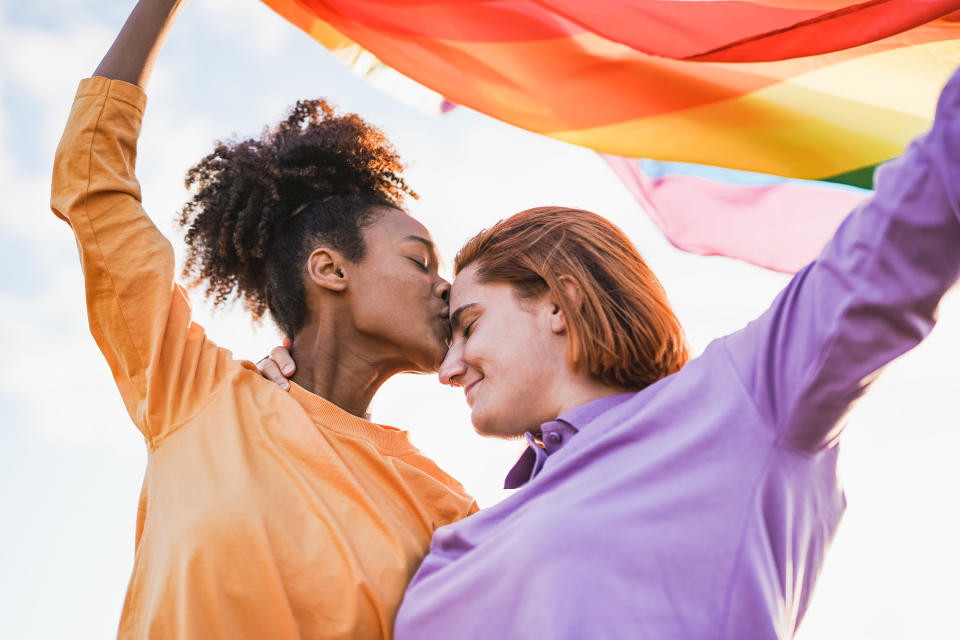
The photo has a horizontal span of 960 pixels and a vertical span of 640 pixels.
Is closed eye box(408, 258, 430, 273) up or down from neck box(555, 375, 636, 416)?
Result: up

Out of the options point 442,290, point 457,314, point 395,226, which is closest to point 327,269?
point 395,226

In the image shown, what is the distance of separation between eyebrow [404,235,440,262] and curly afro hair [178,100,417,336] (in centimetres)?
18

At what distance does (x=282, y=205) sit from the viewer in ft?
10.7

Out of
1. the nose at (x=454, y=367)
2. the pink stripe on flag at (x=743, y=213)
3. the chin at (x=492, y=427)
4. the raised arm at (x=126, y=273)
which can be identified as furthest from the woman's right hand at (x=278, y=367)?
the pink stripe on flag at (x=743, y=213)

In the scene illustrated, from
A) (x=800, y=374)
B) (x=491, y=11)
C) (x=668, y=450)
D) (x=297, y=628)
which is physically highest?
(x=491, y=11)

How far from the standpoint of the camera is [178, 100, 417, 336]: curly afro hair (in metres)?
3.16

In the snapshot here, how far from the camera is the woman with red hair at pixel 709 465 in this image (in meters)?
1.54

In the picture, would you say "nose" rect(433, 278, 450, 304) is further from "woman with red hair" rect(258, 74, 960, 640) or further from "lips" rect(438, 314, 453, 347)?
"woman with red hair" rect(258, 74, 960, 640)

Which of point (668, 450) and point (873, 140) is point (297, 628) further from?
point (873, 140)

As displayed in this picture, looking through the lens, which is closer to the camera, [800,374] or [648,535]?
[800,374]

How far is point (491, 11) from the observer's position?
314 cm

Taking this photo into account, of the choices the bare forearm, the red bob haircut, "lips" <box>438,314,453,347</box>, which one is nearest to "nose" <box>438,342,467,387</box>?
the red bob haircut

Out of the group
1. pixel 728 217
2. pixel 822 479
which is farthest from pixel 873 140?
pixel 822 479

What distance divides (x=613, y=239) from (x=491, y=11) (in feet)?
3.55
